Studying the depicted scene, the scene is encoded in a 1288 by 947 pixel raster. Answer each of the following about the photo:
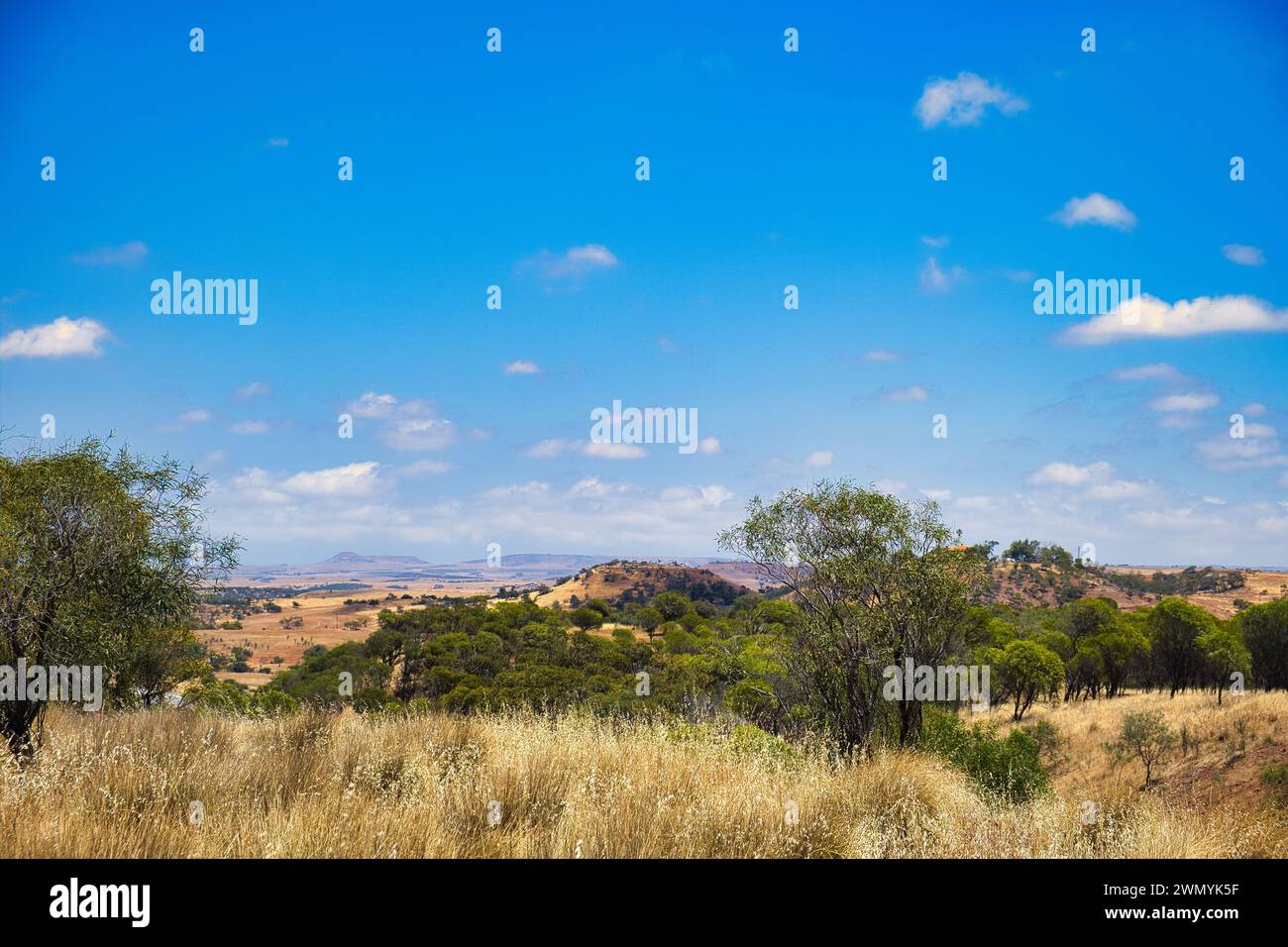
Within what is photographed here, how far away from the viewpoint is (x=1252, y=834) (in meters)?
7.00

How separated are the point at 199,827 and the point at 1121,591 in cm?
12909

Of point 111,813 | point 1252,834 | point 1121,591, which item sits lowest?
point 1121,591

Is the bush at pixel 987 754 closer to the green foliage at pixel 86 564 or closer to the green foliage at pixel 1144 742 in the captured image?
the green foliage at pixel 1144 742

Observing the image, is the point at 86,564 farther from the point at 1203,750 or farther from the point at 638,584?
the point at 638,584

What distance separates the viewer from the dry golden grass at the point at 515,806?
5160 millimetres

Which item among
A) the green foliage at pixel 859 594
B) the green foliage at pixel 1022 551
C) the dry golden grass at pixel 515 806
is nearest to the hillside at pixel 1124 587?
the green foliage at pixel 1022 551

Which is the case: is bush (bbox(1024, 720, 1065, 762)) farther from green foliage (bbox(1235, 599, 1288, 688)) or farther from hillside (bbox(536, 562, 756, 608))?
hillside (bbox(536, 562, 756, 608))

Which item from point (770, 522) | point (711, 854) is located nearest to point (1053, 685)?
point (770, 522)

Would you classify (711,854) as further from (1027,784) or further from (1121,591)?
(1121,591)
